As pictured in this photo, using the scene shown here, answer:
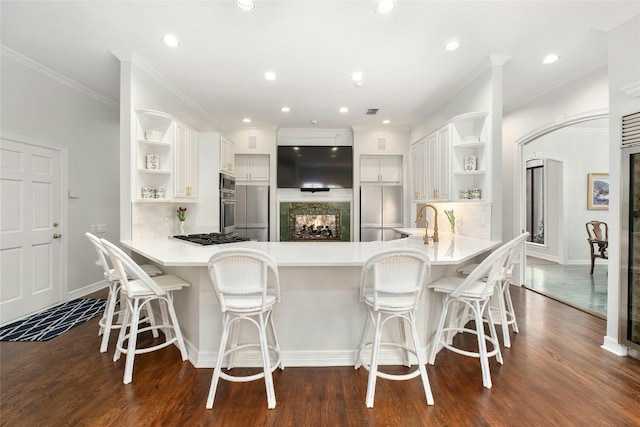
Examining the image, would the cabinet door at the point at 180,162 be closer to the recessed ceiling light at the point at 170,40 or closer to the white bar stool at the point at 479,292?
the recessed ceiling light at the point at 170,40

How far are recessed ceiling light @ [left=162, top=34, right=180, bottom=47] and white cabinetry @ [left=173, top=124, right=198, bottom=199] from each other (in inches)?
36.9

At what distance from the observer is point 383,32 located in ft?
8.93

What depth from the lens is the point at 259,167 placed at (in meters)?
5.94


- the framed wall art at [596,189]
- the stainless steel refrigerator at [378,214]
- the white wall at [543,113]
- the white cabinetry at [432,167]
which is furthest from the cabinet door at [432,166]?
the framed wall art at [596,189]

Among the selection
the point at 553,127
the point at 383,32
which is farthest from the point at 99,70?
the point at 553,127

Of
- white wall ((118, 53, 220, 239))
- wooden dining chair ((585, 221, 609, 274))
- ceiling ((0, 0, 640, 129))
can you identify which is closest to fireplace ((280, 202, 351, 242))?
white wall ((118, 53, 220, 239))

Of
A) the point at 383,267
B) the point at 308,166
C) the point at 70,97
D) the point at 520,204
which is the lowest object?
the point at 383,267

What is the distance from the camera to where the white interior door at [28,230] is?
10.4 feet

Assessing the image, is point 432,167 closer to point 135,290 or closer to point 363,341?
point 363,341

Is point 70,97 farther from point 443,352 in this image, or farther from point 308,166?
point 443,352

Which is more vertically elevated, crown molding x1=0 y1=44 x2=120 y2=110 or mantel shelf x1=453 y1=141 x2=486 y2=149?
crown molding x1=0 y1=44 x2=120 y2=110

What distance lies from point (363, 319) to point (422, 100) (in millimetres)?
3430

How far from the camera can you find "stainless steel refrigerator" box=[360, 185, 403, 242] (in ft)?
19.3

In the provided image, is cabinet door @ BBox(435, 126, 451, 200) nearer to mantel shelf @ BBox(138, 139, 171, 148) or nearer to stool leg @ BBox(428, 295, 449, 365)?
stool leg @ BBox(428, 295, 449, 365)
